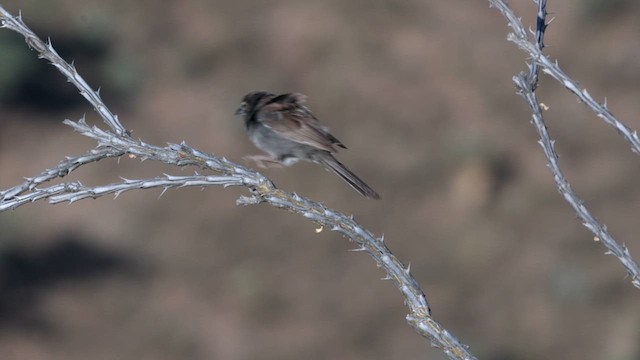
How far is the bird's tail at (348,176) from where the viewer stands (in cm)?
752

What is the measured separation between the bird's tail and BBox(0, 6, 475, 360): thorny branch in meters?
2.01

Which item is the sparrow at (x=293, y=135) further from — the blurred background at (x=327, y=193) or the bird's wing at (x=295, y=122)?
the blurred background at (x=327, y=193)

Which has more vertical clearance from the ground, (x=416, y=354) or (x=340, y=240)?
(x=340, y=240)

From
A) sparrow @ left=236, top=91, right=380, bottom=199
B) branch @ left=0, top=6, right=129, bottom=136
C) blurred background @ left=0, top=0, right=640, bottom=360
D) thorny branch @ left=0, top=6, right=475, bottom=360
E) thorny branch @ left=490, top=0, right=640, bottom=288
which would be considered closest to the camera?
thorny branch @ left=0, top=6, right=475, bottom=360

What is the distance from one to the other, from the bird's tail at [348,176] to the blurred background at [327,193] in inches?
313

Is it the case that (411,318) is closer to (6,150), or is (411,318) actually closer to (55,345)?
(55,345)

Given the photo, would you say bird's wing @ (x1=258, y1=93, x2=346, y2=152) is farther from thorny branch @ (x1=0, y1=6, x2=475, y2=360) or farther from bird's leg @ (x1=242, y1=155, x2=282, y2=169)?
thorny branch @ (x1=0, y1=6, x2=475, y2=360)

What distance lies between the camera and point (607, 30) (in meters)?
21.6

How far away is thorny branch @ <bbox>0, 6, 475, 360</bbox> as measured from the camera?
4996 mm

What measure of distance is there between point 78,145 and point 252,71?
12.5 feet

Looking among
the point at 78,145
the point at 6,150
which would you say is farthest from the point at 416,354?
the point at 6,150

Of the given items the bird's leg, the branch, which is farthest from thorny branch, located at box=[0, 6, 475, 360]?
the bird's leg

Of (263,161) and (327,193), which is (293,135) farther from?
(327,193)

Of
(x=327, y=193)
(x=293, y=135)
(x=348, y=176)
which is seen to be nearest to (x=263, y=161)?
(x=293, y=135)
